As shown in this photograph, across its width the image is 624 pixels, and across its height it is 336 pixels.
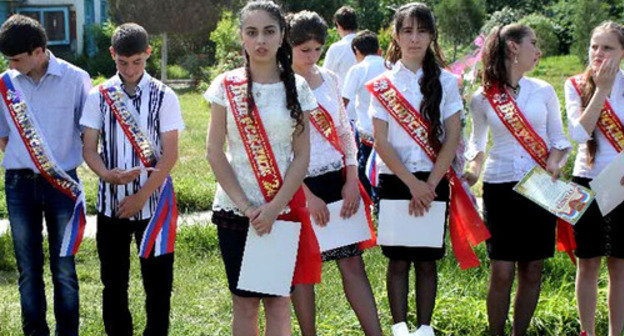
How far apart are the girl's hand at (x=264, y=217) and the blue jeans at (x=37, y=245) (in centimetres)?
126

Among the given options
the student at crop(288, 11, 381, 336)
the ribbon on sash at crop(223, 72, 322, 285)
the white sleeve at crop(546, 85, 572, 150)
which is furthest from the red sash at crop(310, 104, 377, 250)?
the white sleeve at crop(546, 85, 572, 150)

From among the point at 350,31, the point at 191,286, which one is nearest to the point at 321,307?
the point at 191,286

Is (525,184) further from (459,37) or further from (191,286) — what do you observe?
(459,37)

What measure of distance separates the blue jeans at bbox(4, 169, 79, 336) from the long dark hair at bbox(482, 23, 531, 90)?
213 centimetres

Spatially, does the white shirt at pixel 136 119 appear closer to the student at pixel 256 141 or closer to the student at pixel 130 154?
the student at pixel 130 154

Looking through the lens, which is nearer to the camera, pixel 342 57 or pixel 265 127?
pixel 265 127

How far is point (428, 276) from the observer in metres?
4.42

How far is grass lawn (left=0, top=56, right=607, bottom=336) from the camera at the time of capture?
4.96 m

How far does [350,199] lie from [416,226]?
1.12 ft

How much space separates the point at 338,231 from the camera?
14.5 feet

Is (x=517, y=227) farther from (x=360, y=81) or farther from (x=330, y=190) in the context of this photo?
(x=360, y=81)

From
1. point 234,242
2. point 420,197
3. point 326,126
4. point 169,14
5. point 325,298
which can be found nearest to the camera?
point 234,242

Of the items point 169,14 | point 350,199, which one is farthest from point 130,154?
point 169,14

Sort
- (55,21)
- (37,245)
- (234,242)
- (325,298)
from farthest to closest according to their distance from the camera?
(55,21) → (325,298) → (37,245) → (234,242)
